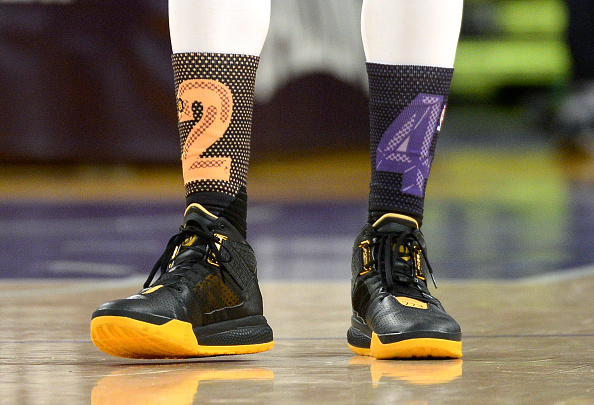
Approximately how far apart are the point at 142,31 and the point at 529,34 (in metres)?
7.81

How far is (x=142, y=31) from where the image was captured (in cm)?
615

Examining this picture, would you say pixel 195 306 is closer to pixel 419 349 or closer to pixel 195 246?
pixel 195 246

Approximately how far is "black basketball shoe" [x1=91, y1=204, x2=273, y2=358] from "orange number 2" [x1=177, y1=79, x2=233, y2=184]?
5cm

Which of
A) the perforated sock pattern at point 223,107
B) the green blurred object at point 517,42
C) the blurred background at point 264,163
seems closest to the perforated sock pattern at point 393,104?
the perforated sock pattern at point 223,107

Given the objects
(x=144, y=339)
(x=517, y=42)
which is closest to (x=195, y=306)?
(x=144, y=339)

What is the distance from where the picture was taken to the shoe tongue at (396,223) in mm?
1375

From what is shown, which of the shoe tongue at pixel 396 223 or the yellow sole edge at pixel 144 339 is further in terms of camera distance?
the shoe tongue at pixel 396 223

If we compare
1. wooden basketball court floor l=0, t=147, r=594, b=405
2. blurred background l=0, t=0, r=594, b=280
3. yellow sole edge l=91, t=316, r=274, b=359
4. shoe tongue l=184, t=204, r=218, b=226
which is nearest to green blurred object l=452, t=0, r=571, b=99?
blurred background l=0, t=0, r=594, b=280

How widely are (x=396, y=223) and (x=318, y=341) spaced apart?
21 cm

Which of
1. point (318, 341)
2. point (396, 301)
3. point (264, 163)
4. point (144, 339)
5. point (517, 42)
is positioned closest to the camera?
point (144, 339)

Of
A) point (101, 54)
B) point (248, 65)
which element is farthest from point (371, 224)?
point (101, 54)

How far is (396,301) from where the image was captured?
1.30 meters

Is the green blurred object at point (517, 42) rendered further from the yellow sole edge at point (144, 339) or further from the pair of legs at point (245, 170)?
the yellow sole edge at point (144, 339)

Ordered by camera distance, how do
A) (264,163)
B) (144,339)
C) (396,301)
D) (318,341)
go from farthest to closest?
(264,163)
(318,341)
(396,301)
(144,339)
